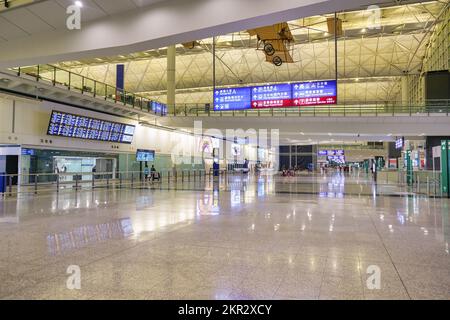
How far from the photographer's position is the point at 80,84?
18.8 metres

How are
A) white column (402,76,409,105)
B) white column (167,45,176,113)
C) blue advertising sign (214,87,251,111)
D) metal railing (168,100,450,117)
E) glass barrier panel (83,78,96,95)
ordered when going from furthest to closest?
white column (402,76,409,105), white column (167,45,176,113), metal railing (168,100,450,117), glass barrier panel (83,78,96,95), blue advertising sign (214,87,251,111)

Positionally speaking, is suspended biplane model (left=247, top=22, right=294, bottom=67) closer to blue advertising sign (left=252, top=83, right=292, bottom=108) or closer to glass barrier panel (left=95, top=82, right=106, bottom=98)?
blue advertising sign (left=252, top=83, right=292, bottom=108)

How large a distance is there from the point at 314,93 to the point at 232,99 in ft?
15.7

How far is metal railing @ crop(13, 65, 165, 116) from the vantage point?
1571 cm

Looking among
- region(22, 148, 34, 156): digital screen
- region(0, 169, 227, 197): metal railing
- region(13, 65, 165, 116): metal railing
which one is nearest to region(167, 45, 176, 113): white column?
region(13, 65, 165, 116): metal railing

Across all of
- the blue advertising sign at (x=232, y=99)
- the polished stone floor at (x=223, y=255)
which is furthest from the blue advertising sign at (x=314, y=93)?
the polished stone floor at (x=223, y=255)

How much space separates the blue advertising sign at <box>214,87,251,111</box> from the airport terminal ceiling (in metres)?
13.2

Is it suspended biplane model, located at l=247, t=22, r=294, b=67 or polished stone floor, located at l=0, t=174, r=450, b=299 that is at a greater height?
suspended biplane model, located at l=247, t=22, r=294, b=67

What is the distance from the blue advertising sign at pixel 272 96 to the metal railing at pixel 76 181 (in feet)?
28.9

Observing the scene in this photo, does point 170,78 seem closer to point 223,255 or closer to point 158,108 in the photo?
point 158,108

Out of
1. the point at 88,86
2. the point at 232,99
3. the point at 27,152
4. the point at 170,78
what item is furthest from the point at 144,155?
the point at 232,99

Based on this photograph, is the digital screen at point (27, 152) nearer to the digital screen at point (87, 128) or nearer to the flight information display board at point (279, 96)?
the digital screen at point (87, 128)

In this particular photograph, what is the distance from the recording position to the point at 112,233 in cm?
630
